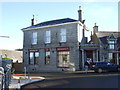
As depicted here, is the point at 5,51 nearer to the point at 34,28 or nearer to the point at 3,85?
the point at 34,28

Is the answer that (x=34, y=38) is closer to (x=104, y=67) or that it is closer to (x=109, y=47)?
(x=109, y=47)

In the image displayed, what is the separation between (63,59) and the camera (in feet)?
94.0

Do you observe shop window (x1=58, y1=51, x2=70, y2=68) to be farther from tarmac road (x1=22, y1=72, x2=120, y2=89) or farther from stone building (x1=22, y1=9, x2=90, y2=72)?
tarmac road (x1=22, y1=72, x2=120, y2=89)

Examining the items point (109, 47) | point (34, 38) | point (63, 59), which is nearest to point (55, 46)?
point (63, 59)

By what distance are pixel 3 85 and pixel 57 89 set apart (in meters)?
3.32

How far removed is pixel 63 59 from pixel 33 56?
611 centimetres

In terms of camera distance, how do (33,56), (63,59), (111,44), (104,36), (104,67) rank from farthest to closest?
(104,36), (33,56), (111,44), (63,59), (104,67)

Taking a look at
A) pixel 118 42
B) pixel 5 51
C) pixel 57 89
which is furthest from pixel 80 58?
pixel 5 51

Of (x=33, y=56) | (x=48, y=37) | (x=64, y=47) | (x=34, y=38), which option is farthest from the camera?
(x=34, y=38)

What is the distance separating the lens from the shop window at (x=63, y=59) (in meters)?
28.3

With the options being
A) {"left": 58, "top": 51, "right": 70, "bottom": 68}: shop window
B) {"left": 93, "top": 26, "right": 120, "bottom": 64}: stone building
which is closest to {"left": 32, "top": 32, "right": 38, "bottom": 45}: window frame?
{"left": 58, "top": 51, "right": 70, "bottom": 68}: shop window

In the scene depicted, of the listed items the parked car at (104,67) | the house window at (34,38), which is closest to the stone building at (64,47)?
the house window at (34,38)

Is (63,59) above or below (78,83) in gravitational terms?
above

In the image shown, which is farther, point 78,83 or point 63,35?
point 63,35
